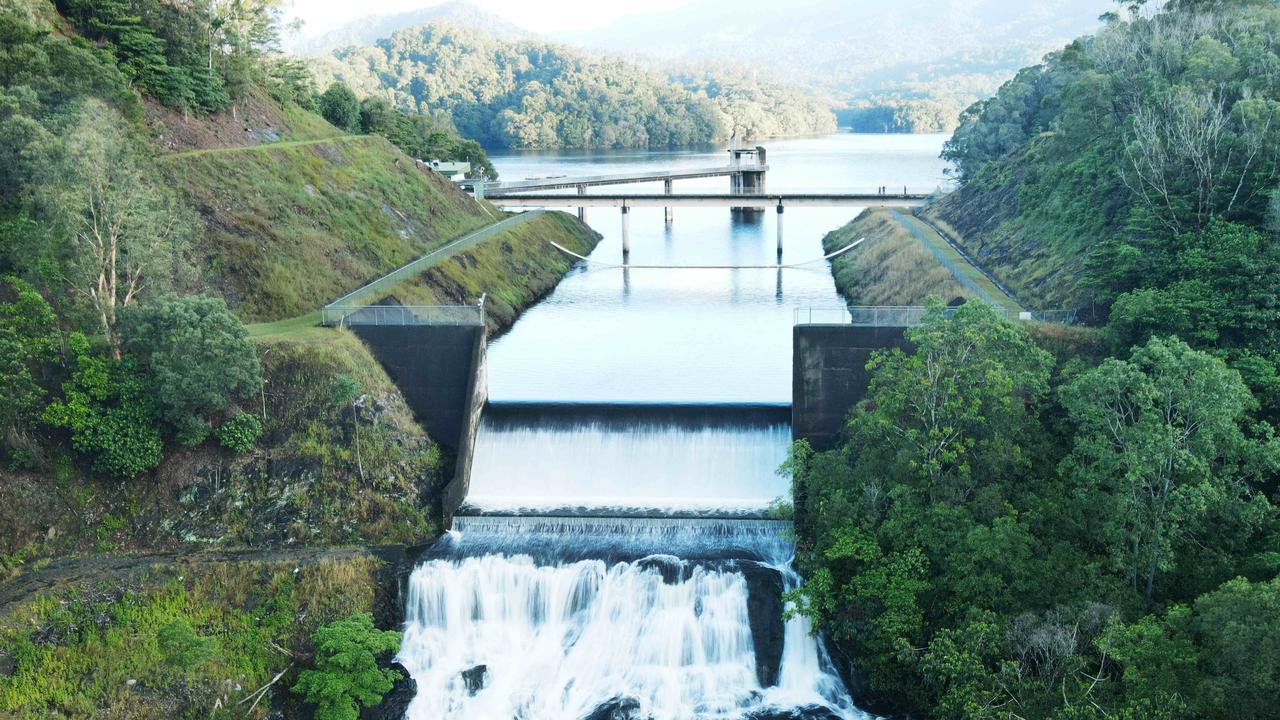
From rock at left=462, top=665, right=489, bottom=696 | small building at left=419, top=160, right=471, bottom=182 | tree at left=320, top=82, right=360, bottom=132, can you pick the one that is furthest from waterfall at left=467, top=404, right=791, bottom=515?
small building at left=419, top=160, right=471, bottom=182

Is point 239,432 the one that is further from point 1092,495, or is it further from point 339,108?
point 339,108

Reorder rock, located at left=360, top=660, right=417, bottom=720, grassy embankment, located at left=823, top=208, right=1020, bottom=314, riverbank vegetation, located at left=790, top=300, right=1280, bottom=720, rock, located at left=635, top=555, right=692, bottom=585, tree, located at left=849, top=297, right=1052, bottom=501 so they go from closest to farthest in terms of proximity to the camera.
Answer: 1. riverbank vegetation, located at left=790, top=300, right=1280, bottom=720
2. rock, located at left=360, top=660, right=417, bottom=720
3. tree, located at left=849, top=297, right=1052, bottom=501
4. rock, located at left=635, top=555, right=692, bottom=585
5. grassy embankment, located at left=823, top=208, right=1020, bottom=314

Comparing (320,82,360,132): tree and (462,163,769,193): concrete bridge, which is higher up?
(320,82,360,132): tree

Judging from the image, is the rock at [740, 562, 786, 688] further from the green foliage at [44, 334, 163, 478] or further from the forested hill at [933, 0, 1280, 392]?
the green foliage at [44, 334, 163, 478]

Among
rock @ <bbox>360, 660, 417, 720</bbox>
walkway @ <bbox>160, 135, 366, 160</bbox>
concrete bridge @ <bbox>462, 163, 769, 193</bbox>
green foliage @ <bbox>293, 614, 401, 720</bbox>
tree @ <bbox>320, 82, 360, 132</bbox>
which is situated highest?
tree @ <bbox>320, 82, 360, 132</bbox>

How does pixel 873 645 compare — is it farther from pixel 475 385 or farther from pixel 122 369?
pixel 122 369

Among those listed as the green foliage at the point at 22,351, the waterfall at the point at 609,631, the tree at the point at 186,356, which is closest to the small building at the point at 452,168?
the green foliage at the point at 22,351

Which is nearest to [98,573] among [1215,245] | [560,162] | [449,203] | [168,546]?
[168,546]
